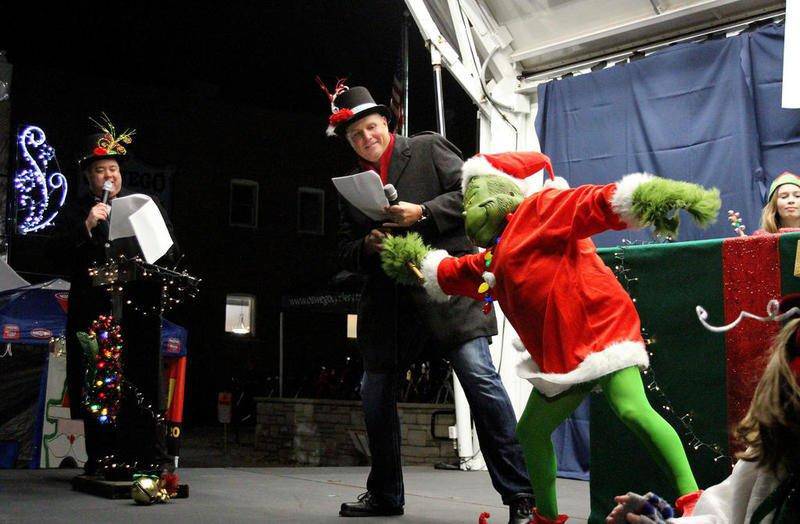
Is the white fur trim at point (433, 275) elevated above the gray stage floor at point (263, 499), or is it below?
above

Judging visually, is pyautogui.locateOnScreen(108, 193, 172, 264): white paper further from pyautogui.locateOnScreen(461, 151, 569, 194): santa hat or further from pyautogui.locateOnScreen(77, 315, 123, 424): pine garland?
pyautogui.locateOnScreen(461, 151, 569, 194): santa hat

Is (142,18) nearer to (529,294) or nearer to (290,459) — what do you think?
(290,459)

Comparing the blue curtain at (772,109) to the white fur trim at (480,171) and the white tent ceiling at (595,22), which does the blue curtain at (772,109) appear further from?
the white fur trim at (480,171)

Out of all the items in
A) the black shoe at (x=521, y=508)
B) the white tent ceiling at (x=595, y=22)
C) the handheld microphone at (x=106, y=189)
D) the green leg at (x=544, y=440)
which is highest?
the white tent ceiling at (x=595, y=22)

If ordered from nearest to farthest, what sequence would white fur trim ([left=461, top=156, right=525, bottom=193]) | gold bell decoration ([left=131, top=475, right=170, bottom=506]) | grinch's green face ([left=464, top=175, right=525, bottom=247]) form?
1. grinch's green face ([left=464, top=175, right=525, bottom=247])
2. white fur trim ([left=461, top=156, right=525, bottom=193])
3. gold bell decoration ([left=131, top=475, right=170, bottom=506])

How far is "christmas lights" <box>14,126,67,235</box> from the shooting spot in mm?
13867

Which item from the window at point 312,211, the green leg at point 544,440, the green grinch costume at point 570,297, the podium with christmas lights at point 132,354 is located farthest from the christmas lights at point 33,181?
the green leg at point 544,440

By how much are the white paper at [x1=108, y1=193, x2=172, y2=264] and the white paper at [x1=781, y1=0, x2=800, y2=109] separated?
296 cm

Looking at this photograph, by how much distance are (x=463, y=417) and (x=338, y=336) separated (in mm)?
16040

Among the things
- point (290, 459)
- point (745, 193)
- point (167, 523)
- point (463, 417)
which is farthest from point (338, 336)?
point (167, 523)

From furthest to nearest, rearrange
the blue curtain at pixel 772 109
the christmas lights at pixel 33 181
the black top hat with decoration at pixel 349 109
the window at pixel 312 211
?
the window at pixel 312 211 < the christmas lights at pixel 33 181 < the blue curtain at pixel 772 109 < the black top hat with decoration at pixel 349 109

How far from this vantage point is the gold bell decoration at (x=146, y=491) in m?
3.54

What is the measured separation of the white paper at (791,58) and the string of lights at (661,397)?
2.02 m

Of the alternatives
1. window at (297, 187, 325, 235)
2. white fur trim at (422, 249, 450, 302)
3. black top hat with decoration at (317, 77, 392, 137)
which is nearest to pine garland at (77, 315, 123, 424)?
black top hat with decoration at (317, 77, 392, 137)
